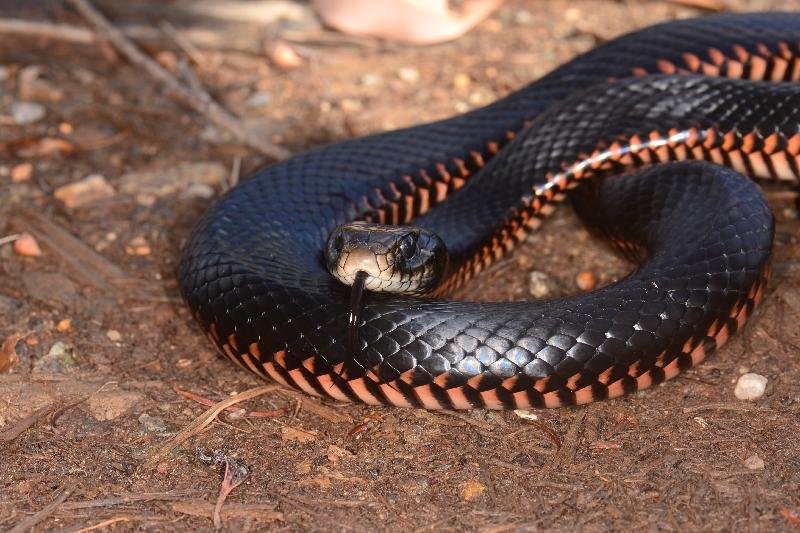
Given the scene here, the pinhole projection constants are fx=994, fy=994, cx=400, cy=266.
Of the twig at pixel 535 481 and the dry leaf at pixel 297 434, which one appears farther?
the dry leaf at pixel 297 434

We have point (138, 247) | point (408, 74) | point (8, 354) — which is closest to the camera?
point (8, 354)

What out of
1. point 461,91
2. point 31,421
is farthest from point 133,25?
point 31,421

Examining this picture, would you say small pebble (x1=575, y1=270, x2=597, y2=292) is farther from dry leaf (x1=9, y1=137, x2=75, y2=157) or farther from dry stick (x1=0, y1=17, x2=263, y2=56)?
dry stick (x1=0, y1=17, x2=263, y2=56)

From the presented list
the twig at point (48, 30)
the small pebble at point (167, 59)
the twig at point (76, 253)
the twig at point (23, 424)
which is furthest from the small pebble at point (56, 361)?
the twig at point (48, 30)

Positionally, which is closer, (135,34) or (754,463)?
(754,463)

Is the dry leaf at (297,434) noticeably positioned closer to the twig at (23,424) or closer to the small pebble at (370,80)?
the twig at (23,424)

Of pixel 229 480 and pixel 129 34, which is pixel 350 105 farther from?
pixel 229 480

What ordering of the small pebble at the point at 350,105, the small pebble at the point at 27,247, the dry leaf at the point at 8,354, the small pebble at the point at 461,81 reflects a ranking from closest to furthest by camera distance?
the dry leaf at the point at 8,354, the small pebble at the point at 27,247, the small pebble at the point at 350,105, the small pebble at the point at 461,81

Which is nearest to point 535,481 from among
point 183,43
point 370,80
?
point 370,80
